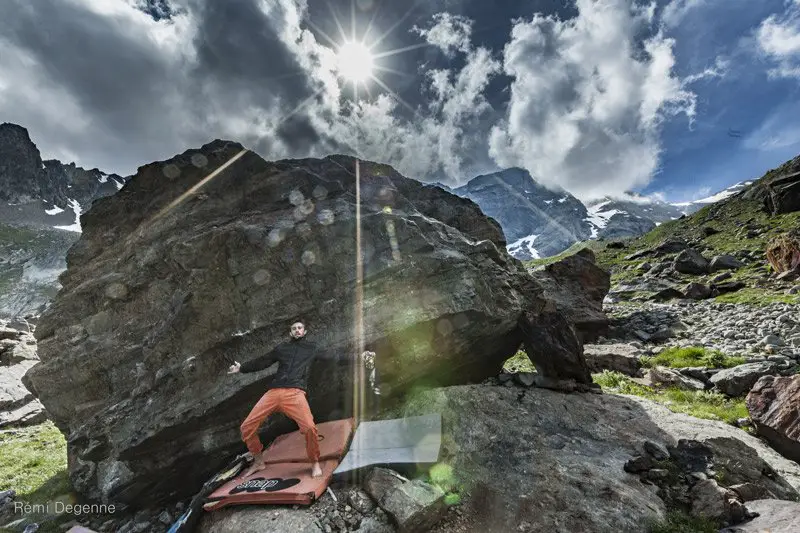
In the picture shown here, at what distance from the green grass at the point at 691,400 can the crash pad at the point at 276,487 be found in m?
13.5

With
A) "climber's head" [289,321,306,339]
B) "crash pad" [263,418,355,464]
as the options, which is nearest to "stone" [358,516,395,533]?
"crash pad" [263,418,355,464]

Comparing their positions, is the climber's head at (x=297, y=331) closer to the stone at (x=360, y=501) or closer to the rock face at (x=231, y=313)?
the rock face at (x=231, y=313)

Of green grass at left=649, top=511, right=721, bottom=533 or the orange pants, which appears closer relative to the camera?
green grass at left=649, top=511, right=721, bottom=533

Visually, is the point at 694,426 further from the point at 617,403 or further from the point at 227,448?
the point at 227,448

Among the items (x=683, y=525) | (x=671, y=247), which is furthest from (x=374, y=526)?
(x=671, y=247)

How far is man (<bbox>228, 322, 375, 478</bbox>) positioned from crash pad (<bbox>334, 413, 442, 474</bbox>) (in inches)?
46.4

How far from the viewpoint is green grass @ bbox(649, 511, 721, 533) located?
7.71 metres

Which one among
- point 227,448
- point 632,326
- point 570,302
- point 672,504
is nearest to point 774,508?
point 672,504

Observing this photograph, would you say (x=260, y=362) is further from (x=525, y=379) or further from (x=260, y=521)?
(x=525, y=379)

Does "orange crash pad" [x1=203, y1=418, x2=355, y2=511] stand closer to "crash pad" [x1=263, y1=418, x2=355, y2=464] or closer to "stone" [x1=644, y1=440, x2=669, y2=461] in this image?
"crash pad" [x1=263, y1=418, x2=355, y2=464]

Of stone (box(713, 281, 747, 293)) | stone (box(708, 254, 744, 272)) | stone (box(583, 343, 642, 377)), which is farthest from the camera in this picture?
stone (box(708, 254, 744, 272))

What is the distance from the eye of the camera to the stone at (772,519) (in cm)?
709

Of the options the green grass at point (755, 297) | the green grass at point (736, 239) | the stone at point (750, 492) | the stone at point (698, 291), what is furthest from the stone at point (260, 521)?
the stone at point (698, 291)

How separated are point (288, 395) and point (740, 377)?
18.8 m
